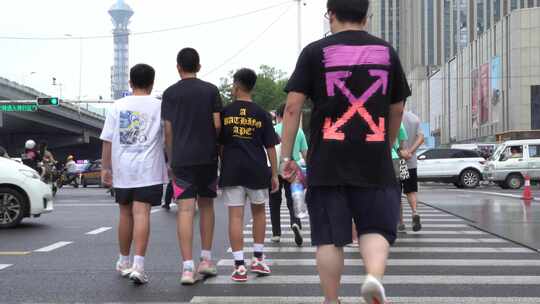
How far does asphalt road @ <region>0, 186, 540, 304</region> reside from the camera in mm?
5172

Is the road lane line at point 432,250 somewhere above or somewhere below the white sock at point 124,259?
below

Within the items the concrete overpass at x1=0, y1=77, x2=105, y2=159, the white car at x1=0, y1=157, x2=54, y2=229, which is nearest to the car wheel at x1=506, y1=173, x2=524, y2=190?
the white car at x1=0, y1=157, x2=54, y2=229

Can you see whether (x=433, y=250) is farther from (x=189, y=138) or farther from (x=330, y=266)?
(x=330, y=266)

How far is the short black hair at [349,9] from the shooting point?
12.3ft

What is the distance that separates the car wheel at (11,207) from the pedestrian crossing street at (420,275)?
3755 mm

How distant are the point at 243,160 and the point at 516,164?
71.5ft

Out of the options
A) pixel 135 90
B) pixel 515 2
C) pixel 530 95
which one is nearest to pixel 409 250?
pixel 135 90

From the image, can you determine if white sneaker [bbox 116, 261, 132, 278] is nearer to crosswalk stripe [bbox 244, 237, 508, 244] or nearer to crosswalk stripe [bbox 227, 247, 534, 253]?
crosswalk stripe [bbox 227, 247, 534, 253]

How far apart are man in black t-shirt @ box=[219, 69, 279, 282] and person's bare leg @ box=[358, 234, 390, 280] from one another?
226 cm

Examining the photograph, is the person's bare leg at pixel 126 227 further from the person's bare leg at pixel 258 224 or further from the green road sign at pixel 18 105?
the green road sign at pixel 18 105

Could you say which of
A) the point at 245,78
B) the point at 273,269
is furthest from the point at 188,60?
the point at 273,269

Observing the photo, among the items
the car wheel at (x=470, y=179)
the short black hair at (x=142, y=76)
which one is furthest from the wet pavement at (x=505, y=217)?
the car wheel at (x=470, y=179)

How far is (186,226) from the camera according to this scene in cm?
567

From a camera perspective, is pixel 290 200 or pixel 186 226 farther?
pixel 290 200
